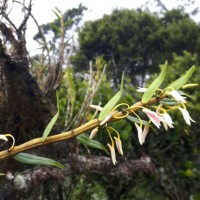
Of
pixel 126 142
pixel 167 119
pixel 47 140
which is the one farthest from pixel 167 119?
pixel 126 142

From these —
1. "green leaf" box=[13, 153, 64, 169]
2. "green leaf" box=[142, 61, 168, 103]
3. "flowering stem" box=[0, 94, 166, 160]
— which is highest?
"green leaf" box=[142, 61, 168, 103]

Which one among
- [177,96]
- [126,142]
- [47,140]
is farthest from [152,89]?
[126,142]

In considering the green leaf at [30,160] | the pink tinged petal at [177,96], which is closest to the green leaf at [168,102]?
the pink tinged petal at [177,96]

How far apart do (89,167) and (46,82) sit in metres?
0.55

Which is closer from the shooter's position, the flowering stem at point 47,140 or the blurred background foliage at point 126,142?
the flowering stem at point 47,140

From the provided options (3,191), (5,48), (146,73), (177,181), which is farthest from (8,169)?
(146,73)

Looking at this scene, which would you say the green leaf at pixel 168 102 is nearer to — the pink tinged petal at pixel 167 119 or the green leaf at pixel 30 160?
the pink tinged petal at pixel 167 119

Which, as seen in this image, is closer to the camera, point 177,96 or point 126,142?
point 177,96

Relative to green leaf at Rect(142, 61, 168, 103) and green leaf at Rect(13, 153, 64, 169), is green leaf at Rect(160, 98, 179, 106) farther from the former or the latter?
green leaf at Rect(13, 153, 64, 169)

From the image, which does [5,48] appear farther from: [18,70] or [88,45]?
[88,45]

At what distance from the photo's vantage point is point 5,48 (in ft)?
6.14

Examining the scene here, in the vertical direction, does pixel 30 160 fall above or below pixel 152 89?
below

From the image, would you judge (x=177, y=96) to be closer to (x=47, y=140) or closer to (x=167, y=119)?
(x=167, y=119)

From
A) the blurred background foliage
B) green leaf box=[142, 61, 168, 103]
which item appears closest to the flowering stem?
green leaf box=[142, 61, 168, 103]
